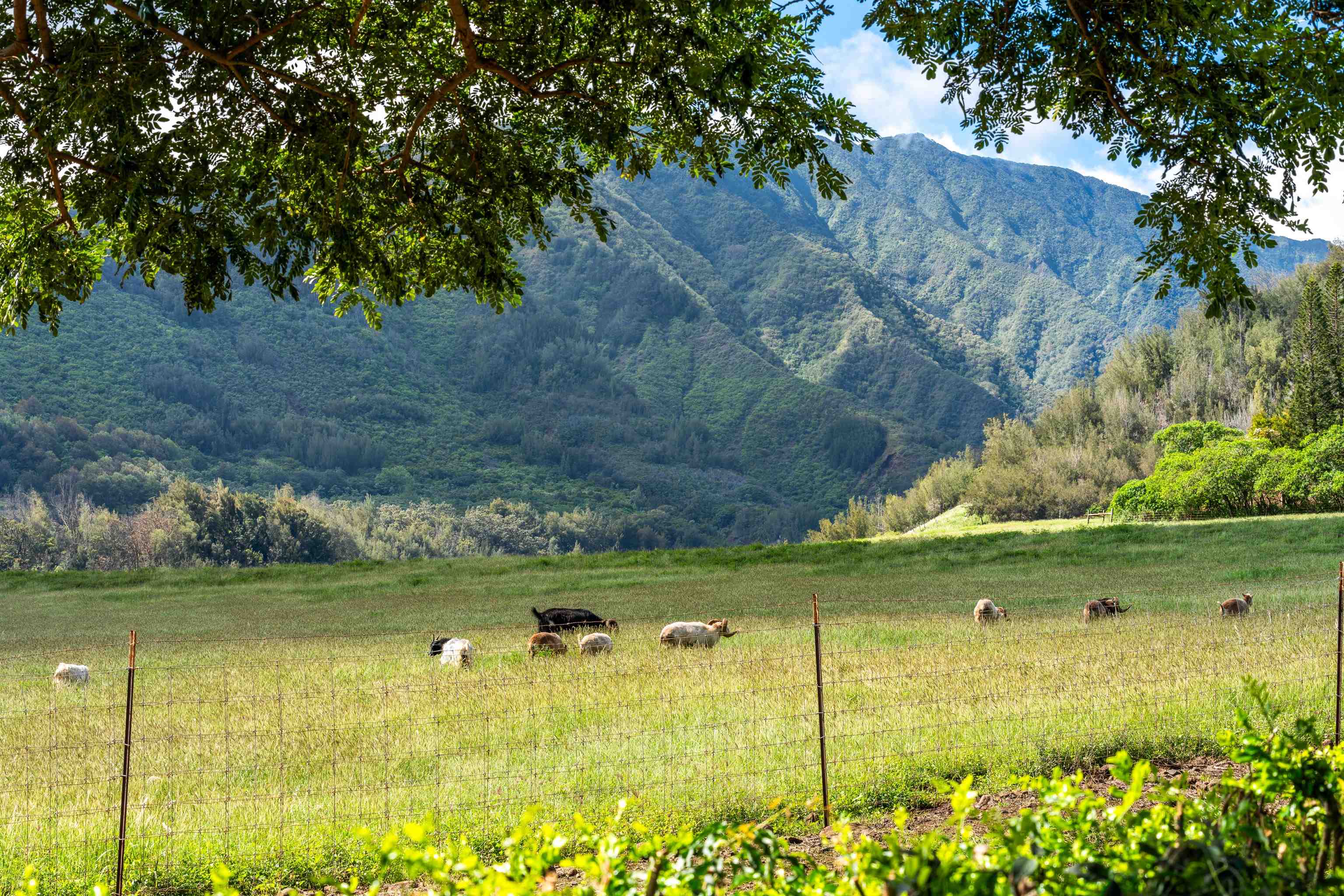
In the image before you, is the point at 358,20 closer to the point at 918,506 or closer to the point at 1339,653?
the point at 1339,653

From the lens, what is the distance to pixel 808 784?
25.0 ft

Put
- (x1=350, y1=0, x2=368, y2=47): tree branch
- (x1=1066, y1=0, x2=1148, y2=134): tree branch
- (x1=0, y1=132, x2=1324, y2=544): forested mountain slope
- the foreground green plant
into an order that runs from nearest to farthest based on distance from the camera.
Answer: the foreground green plant
(x1=1066, y1=0, x2=1148, y2=134): tree branch
(x1=350, y1=0, x2=368, y2=47): tree branch
(x1=0, y1=132, x2=1324, y2=544): forested mountain slope

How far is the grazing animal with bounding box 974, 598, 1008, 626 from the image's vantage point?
1656 cm

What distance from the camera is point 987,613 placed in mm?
16812

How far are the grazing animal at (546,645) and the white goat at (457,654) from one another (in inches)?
32.7

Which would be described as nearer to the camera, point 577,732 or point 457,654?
point 577,732

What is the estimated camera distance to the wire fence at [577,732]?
23.4 ft

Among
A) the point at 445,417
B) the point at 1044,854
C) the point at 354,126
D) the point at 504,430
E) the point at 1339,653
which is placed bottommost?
the point at 1339,653

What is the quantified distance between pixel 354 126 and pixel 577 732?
20.0 feet

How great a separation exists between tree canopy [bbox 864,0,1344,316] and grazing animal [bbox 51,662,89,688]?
1299cm

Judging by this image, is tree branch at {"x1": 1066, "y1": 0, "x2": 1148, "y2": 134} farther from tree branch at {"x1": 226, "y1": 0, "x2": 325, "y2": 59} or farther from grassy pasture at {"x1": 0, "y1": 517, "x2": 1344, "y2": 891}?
tree branch at {"x1": 226, "y1": 0, "x2": 325, "y2": 59}

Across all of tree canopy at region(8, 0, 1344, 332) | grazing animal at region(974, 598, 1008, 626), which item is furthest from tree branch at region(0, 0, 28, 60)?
grazing animal at region(974, 598, 1008, 626)

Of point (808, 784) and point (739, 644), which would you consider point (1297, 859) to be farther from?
point (739, 644)

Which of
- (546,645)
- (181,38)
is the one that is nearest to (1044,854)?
(181,38)
